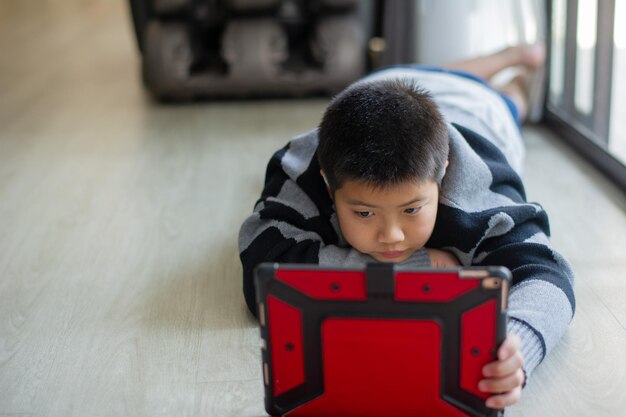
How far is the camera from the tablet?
792 mm

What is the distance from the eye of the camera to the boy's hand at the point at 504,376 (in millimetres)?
816

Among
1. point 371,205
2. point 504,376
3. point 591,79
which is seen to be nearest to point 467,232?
point 371,205

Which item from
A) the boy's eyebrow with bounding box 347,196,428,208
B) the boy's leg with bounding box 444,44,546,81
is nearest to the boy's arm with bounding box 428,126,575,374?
the boy's eyebrow with bounding box 347,196,428,208

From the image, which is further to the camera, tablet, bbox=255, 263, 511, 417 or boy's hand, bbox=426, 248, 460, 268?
boy's hand, bbox=426, 248, 460, 268

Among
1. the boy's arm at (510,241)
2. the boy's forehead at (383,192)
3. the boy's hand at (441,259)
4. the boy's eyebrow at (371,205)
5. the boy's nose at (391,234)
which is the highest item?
the boy's forehead at (383,192)

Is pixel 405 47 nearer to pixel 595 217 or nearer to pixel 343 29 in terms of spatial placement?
pixel 343 29

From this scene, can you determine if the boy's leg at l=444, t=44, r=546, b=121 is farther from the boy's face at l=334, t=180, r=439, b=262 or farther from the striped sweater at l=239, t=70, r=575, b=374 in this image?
the boy's face at l=334, t=180, r=439, b=262

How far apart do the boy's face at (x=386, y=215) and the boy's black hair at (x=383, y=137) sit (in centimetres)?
1

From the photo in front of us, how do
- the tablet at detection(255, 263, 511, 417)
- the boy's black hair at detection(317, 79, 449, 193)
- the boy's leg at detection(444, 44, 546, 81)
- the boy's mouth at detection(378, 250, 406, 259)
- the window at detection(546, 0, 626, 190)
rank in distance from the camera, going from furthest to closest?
the boy's leg at detection(444, 44, 546, 81)
the window at detection(546, 0, 626, 190)
the boy's mouth at detection(378, 250, 406, 259)
the boy's black hair at detection(317, 79, 449, 193)
the tablet at detection(255, 263, 511, 417)

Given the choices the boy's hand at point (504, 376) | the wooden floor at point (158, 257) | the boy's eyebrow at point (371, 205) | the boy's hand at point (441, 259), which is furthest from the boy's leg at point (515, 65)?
the boy's hand at point (504, 376)

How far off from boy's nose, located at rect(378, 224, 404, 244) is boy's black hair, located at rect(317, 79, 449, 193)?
0.06m

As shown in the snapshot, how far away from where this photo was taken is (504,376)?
83 centimetres

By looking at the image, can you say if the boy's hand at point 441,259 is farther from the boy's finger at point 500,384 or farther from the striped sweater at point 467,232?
the boy's finger at point 500,384

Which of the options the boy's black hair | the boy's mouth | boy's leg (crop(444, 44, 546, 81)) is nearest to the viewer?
the boy's black hair
